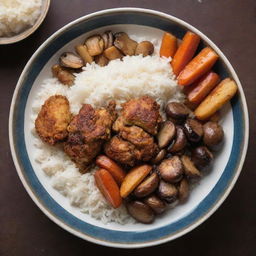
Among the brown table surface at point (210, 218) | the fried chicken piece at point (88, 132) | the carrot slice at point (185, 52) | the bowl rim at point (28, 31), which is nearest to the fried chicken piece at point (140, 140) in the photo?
the fried chicken piece at point (88, 132)

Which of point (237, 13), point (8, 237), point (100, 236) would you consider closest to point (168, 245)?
point (100, 236)

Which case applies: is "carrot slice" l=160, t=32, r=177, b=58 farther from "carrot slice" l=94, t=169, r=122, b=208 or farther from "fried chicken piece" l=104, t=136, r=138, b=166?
"carrot slice" l=94, t=169, r=122, b=208

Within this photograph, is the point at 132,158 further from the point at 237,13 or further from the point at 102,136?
the point at 237,13

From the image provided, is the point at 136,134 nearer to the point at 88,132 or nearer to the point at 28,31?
the point at 88,132

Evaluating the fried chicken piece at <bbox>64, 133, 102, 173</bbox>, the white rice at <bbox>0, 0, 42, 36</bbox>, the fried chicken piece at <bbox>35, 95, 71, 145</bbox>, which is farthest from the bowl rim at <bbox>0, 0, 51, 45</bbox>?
the fried chicken piece at <bbox>64, 133, 102, 173</bbox>

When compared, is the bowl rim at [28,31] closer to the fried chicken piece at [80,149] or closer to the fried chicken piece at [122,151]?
the fried chicken piece at [80,149]

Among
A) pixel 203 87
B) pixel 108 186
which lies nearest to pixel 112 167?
pixel 108 186
